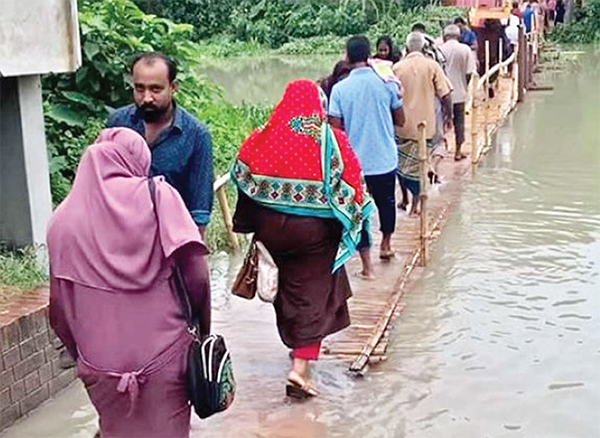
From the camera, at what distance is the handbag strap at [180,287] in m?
3.28

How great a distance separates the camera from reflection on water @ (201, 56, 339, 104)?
21812 mm

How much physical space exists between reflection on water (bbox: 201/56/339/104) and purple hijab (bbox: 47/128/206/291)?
54.3 feet

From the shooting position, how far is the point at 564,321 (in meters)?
6.56

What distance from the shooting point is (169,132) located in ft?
14.6

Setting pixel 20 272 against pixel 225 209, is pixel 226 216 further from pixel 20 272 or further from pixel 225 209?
pixel 20 272

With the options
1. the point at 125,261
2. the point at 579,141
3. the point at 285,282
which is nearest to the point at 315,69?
the point at 579,141

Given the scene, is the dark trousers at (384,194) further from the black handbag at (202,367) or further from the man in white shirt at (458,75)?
the man in white shirt at (458,75)

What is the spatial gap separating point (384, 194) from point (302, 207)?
239 centimetres

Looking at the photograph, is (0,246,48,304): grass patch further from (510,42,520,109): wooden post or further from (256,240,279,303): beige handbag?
(510,42,520,109): wooden post

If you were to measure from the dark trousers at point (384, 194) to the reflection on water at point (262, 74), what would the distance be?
12543 mm

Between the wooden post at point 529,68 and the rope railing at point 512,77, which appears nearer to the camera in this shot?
the rope railing at point 512,77

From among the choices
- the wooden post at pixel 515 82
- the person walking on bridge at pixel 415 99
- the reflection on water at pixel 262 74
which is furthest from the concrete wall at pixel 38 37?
the reflection on water at pixel 262 74

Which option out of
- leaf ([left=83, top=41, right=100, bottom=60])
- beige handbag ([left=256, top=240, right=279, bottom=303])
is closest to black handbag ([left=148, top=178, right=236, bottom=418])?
beige handbag ([left=256, top=240, right=279, bottom=303])

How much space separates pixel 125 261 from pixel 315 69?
83.8ft
